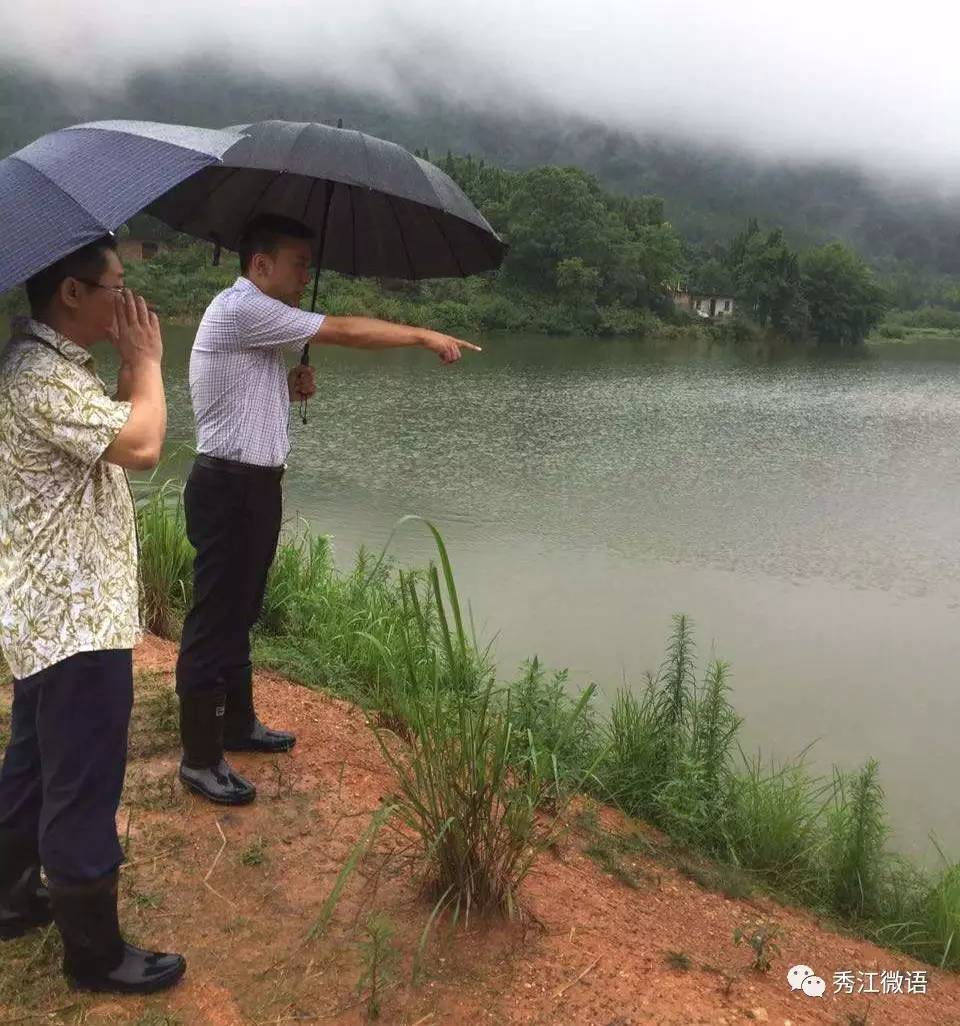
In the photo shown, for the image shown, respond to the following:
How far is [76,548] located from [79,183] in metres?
0.56

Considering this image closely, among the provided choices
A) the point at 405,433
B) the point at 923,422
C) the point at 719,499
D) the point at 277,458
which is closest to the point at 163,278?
the point at 405,433

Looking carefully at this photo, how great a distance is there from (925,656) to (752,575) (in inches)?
63.7

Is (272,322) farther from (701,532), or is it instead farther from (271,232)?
(701,532)

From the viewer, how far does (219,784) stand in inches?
90.5

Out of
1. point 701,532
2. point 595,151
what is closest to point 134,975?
point 701,532

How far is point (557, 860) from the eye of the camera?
2396mm

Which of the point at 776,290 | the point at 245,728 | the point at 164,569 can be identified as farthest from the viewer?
the point at 776,290

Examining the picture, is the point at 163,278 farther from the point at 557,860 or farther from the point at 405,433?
the point at 557,860

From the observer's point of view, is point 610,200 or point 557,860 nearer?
point 557,860

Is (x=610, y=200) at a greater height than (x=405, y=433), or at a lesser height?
greater

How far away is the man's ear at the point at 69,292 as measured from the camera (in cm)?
143

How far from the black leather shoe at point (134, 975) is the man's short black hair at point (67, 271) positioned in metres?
1.12

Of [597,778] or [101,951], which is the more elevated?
[101,951]

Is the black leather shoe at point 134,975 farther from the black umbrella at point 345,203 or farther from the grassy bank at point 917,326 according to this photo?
the grassy bank at point 917,326
